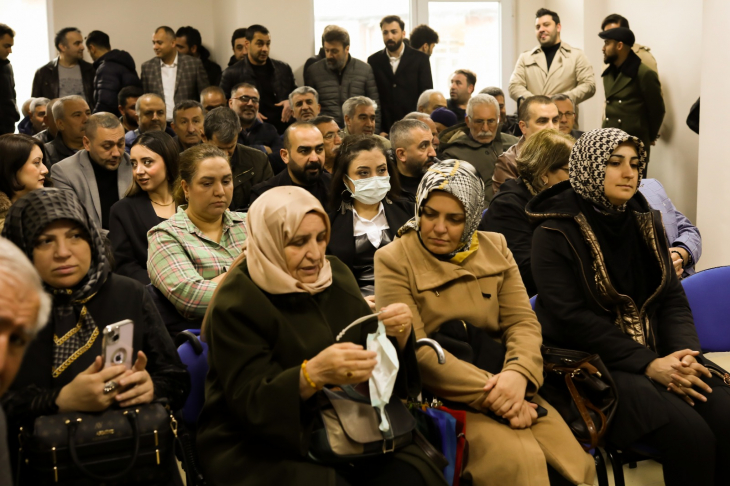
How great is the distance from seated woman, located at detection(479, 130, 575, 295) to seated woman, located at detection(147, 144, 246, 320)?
1270 mm

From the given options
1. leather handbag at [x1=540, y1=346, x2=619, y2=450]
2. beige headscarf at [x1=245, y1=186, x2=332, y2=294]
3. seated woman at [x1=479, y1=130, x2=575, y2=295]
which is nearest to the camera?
beige headscarf at [x1=245, y1=186, x2=332, y2=294]

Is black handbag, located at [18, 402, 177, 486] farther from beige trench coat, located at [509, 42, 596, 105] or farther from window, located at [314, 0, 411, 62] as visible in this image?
window, located at [314, 0, 411, 62]

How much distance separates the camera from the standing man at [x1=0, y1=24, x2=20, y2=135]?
7.57 metres

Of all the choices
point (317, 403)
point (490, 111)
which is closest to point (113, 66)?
point (490, 111)

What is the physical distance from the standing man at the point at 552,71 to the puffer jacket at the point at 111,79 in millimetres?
4223

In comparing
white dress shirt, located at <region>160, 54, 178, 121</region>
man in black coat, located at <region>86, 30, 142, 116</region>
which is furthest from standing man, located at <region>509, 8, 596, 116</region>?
man in black coat, located at <region>86, 30, 142, 116</region>

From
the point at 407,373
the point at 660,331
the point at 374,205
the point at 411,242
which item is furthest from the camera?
the point at 374,205

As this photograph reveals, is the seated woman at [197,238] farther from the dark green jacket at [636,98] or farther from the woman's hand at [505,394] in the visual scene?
the dark green jacket at [636,98]

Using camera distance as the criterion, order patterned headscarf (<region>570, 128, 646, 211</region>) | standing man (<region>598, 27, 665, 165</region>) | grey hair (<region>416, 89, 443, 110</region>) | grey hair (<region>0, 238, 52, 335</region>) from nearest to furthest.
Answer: grey hair (<region>0, 238, 52, 335</region>), patterned headscarf (<region>570, 128, 646, 211</region>), standing man (<region>598, 27, 665, 165</region>), grey hair (<region>416, 89, 443, 110</region>)

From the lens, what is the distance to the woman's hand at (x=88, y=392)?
6.77ft

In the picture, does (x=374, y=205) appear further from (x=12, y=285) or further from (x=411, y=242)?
(x=12, y=285)

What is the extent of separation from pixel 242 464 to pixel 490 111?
174 inches

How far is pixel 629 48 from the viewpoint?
7.56 meters

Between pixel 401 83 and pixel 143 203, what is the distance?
4.90 meters
